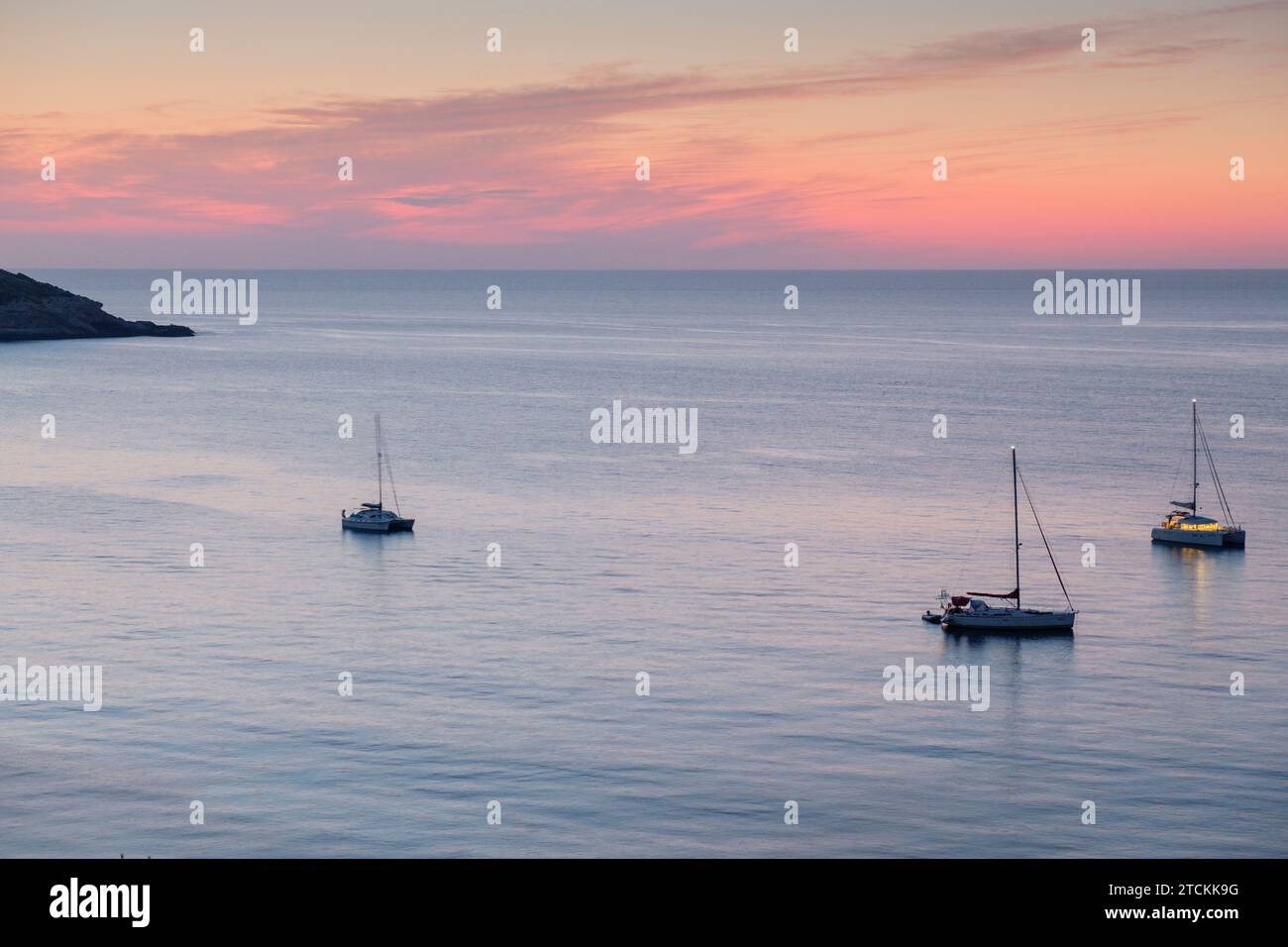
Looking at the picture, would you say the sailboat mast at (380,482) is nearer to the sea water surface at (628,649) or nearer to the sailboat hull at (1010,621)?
the sea water surface at (628,649)

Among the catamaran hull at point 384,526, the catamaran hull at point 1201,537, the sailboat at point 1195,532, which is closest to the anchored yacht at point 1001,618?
the catamaran hull at point 1201,537

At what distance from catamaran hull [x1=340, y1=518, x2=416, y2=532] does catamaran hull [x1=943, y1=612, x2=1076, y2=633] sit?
3525 centimetres

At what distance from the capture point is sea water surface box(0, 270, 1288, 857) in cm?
4034

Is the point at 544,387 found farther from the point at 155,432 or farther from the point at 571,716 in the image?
the point at 571,716

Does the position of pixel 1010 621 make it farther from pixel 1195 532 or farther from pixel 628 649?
pixel 1195 532

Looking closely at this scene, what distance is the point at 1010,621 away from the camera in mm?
63438

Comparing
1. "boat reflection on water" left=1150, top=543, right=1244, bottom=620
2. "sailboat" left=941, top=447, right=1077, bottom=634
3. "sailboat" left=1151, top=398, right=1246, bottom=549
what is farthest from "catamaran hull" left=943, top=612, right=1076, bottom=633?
"sailboat" left=1151, top=398, right=1246, bottom=549

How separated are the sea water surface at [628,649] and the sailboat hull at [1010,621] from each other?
895mm

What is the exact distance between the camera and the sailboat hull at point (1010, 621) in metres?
62.8

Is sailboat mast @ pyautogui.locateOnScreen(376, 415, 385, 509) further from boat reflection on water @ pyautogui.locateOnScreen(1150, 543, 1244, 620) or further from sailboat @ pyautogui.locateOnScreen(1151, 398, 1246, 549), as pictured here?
sailboat @ pyautogui.locateOnScreen(1151, 398, 1246, 549)

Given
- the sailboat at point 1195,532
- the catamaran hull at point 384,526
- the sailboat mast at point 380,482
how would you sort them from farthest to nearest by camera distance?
the sailboat mast at point 380,482 → the catamaran hull at point 384,526 → the sailboat at point 1195,532

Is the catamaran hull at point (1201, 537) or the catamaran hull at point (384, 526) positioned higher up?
the catamaran hull at point (384, 526)

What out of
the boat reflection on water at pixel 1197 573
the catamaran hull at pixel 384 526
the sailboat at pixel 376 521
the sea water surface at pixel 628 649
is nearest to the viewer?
the sea water surface at pixel 628 649

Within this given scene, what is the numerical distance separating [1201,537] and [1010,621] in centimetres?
2326
